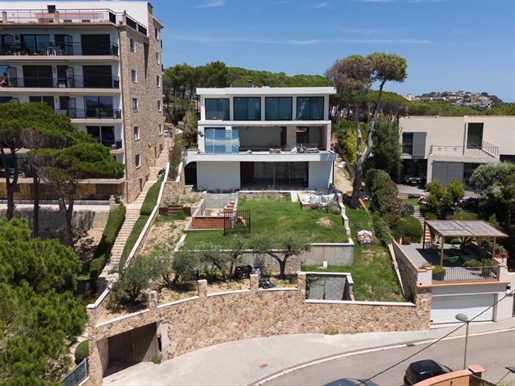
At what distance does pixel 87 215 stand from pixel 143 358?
14490 millimetres

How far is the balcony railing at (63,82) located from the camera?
105 ft

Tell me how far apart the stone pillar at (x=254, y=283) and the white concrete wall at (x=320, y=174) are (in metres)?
16.8

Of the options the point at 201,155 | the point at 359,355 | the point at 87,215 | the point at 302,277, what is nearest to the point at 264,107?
the point at 201,155

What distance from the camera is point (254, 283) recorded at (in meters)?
21.1

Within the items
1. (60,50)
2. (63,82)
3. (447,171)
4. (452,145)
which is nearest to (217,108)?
(63,82)

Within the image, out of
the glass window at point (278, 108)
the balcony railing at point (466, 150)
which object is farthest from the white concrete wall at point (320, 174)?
the balcony railing at point (466, 150)

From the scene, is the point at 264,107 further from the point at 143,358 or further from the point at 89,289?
the point at 143,358

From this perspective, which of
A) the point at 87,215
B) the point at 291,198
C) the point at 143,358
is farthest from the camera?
the point at 291,198

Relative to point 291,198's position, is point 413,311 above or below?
below

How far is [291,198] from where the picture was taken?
1330 inches

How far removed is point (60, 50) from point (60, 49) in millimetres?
115

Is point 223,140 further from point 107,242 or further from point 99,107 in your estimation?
point 107,242

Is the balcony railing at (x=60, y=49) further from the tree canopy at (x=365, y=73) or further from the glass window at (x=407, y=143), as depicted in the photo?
the glass window at (x=407, y=143)

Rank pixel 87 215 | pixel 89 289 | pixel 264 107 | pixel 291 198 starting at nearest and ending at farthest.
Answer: pixel 89 289 < pixel 87 215 < pixel 291 198 < pixel 264 107
